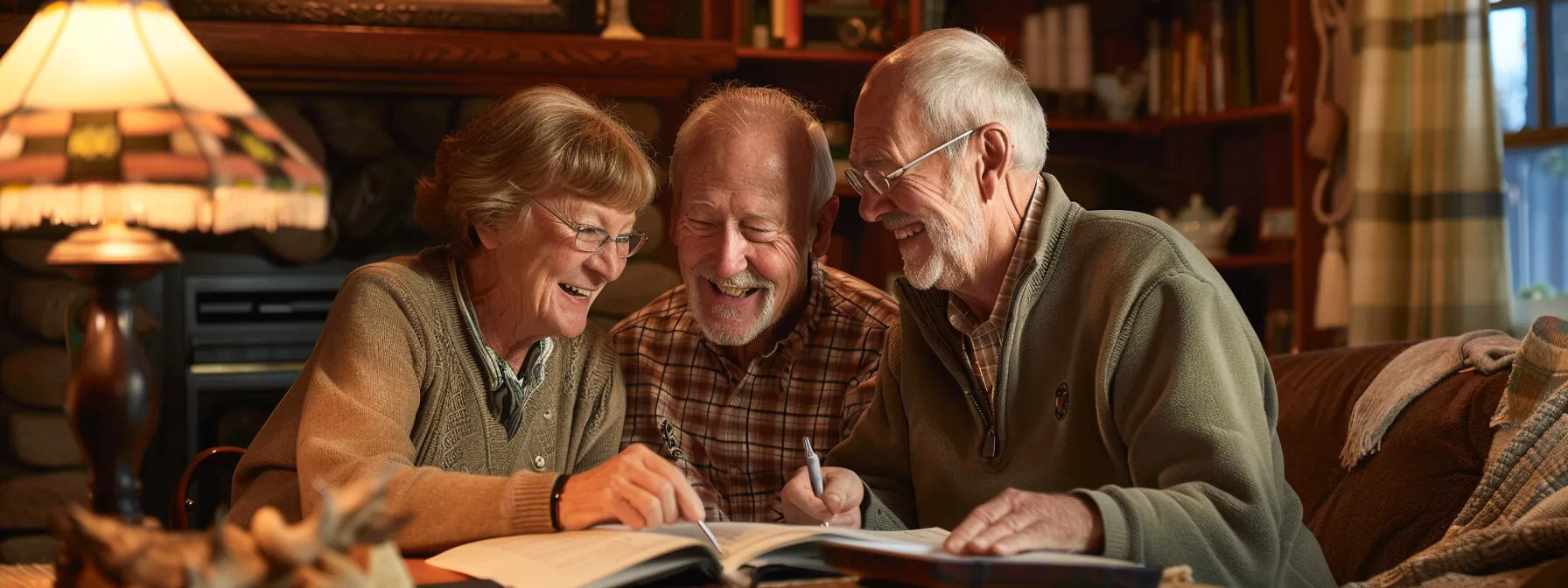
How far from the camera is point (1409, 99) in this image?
133 inches

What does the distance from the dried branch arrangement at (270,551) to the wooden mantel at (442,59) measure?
9.05 feet

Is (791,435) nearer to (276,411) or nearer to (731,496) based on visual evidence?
(731,496)

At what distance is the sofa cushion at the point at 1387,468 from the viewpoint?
173 centimetres

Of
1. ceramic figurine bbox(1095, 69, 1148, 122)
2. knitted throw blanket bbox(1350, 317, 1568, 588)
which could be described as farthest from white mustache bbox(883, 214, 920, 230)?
ceramic figurine bbox(1095, 69, 1148, 122)

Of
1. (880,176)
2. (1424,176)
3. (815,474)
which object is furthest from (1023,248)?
(1424,176)

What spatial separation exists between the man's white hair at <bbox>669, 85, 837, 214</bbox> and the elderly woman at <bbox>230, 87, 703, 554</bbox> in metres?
0.13

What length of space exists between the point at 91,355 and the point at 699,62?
283 centimetres

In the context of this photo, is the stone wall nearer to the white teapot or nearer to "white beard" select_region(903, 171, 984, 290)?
"white beard" select_region(903, 171, 984, 290)

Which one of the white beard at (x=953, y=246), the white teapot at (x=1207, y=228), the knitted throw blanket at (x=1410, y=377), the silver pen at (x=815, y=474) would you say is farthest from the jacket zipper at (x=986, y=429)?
the white teapot at (x=1207, y=228)

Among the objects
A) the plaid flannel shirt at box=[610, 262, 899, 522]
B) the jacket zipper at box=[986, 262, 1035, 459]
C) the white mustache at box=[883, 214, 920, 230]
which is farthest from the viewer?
the plaid flannel shirt at box=[610, 262, 899, 522]

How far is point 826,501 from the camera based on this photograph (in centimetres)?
152

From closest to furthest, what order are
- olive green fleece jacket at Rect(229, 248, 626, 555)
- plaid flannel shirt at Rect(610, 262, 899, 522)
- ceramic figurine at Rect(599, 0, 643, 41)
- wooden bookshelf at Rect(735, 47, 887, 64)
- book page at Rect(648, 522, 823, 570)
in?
book page at Rect(648, 522, 823, 570) < olive green fleece jacket at Rect(229, 248, 626, 555) < plaid flannel shirt at Rect(610, 262, 899, 522) < ceramic figurine at Rect(599, 0, 643, 41) < wooden bookshelf at Rect(735, 47, 887, 64)

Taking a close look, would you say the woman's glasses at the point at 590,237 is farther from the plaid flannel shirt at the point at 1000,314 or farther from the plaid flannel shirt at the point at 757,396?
the plaid flannel shirt at the point at 1000,314

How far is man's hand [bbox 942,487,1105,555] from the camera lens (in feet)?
3.83
